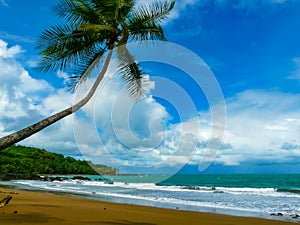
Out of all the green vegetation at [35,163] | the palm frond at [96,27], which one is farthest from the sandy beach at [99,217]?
the green vegetation at [35,163]

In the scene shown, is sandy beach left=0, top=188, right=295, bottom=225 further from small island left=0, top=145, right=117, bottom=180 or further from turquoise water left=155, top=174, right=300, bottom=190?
small island left=0, top=145, right=117, bottom=180

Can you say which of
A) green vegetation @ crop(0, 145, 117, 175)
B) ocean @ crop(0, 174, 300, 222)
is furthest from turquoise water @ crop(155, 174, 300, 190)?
green vegetation @ crop(0, 145, 117, 175)

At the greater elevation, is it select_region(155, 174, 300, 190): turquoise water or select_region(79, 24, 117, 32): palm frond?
select_region(155, 174, 300, 190): turquoise water

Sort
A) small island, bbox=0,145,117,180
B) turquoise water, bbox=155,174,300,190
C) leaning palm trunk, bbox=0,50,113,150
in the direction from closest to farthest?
leaning palm trunk, bbox=0,50,113,150 < turquoise water, bbox=155,174,300,190 < small island, bbox=0,145,117,180

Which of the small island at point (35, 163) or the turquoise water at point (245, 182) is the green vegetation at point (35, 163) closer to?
the small island at point (35, 163)

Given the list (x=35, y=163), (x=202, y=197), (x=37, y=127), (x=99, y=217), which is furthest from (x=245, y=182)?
(x=37, y=127)

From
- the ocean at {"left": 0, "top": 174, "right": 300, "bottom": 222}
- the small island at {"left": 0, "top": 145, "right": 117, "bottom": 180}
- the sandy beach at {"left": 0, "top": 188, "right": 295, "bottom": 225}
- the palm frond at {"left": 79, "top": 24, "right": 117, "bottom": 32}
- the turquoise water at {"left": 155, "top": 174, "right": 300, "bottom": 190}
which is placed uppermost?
the small island at {"left": 0, "top": 145, "right": 117, "bottom": 180}

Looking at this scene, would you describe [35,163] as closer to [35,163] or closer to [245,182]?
[35,163]

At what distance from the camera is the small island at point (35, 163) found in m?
76.5

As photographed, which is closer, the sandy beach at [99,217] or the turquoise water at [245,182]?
the sandy beach at [99,217]

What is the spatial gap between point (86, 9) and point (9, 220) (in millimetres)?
5330

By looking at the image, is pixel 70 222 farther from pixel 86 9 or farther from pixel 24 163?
pixel 24 163

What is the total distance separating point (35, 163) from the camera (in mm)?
86812

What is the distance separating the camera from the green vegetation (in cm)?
7681
